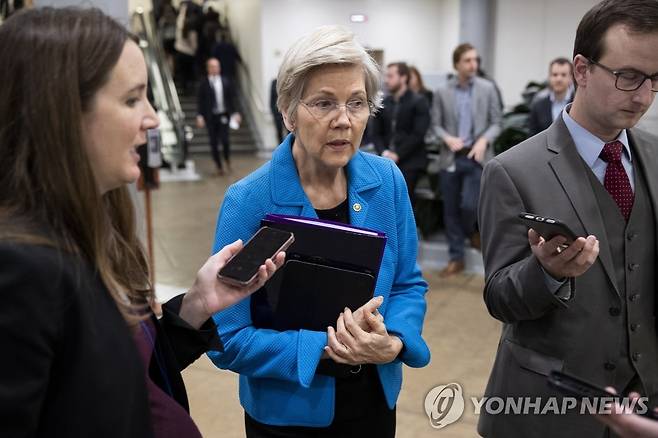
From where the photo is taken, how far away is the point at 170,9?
1700 cm

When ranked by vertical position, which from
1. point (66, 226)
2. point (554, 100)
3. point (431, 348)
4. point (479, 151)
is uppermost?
point (66, 226)

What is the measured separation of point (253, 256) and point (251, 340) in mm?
342

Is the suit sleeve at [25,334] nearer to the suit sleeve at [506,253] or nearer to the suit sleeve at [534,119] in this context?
the suit sleeve at [506,253]

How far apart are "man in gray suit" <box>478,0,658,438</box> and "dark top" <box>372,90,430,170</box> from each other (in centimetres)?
478

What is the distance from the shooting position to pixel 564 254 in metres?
1.59

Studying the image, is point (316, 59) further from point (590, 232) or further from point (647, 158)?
point (647, 158)

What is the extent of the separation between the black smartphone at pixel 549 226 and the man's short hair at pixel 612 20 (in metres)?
0.51

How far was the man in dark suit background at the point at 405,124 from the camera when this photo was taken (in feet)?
21.9

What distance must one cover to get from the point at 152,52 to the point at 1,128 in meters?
14.2

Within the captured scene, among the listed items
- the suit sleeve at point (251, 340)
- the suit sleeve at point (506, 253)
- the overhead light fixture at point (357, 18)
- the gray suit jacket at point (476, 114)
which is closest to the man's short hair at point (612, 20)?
the suit sleeve at point (506, 253)

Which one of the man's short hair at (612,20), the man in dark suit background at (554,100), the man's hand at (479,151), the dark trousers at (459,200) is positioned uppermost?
the man's short hair at (612,20)

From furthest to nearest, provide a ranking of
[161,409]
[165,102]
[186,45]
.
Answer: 1. [186,45]
2. [165,102]
3. [161,409]

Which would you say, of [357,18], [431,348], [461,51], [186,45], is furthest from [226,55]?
[431,348]

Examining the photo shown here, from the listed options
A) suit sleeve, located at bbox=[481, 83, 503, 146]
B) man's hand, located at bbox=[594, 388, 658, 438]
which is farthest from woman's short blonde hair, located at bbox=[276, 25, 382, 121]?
suit sleeve, located at bbox=[481, 83, 503, 146]
